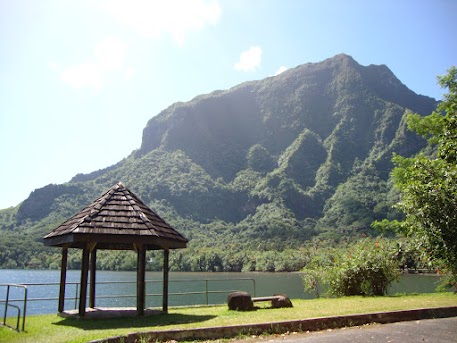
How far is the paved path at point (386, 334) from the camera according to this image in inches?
301

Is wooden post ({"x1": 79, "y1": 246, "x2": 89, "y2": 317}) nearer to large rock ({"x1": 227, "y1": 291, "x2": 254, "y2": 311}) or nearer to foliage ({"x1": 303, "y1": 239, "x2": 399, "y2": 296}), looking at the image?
large rock ({"x1": 227, "y1": 291, "x2": 254, "y2": 311})

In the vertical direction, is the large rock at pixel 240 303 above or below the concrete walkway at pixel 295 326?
above

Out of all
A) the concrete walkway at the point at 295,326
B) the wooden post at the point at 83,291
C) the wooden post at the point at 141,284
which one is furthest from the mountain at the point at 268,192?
the wooden post at the point at 83,291

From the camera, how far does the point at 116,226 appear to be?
36.4 ft

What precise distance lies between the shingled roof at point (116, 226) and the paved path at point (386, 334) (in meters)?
4.39

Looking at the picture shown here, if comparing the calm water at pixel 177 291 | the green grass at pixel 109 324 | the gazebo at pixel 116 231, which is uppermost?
the gazebo at pixel 116 231

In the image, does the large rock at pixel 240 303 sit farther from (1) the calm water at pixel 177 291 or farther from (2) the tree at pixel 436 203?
(2) the tree at pixel 436 203

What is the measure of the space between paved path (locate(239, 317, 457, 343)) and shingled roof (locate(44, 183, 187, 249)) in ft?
14.4

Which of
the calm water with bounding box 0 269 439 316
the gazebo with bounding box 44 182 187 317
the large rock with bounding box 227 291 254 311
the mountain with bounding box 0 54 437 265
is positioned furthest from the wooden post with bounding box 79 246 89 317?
the mountain with bounding box 0 54 437 265

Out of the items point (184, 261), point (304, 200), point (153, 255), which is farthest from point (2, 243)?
point (304, 200)

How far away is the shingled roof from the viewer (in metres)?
10.8

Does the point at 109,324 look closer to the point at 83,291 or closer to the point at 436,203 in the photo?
the point at 83,291

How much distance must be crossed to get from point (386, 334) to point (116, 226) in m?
7.10

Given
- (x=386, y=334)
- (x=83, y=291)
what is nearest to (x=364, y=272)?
(x=386, y=334)
